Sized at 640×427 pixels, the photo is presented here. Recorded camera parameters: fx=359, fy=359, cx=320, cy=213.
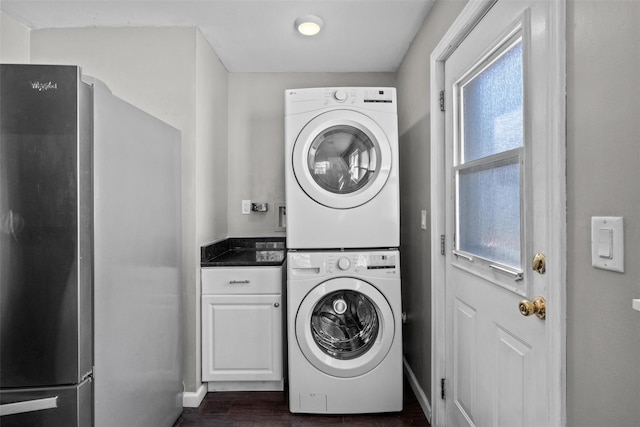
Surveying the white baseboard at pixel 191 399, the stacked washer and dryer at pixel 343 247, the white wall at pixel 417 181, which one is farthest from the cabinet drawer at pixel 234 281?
the white wall at pixel 417 181

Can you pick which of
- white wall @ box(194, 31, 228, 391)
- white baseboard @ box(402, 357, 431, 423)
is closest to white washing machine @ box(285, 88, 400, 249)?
white wall @ box(194, 31, 228, 391)

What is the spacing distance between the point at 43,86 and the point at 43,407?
1.05 metres

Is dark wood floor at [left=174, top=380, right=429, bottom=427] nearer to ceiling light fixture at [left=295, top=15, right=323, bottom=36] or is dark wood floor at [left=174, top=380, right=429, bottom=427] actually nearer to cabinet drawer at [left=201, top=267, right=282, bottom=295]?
cabinet drawer at [left=201, top=267, right=282, bottom=295]

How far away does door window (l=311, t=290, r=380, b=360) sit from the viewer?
2145 millimetres

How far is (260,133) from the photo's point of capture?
3047 mm

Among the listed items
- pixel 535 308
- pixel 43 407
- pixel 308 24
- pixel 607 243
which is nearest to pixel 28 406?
pixel 43 407

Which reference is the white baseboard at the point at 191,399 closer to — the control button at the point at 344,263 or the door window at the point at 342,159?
the control button at the point at 344,263

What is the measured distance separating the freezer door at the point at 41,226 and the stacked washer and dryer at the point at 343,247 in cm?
112

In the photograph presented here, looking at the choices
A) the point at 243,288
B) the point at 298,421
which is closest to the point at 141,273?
the point at 243,288

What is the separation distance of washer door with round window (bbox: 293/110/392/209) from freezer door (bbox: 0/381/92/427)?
140 centimetres

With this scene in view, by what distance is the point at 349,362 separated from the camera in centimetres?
208

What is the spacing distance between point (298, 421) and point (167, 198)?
1.45 m

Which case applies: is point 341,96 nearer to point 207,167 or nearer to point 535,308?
point 207,167

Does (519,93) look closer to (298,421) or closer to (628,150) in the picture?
(628,150)
